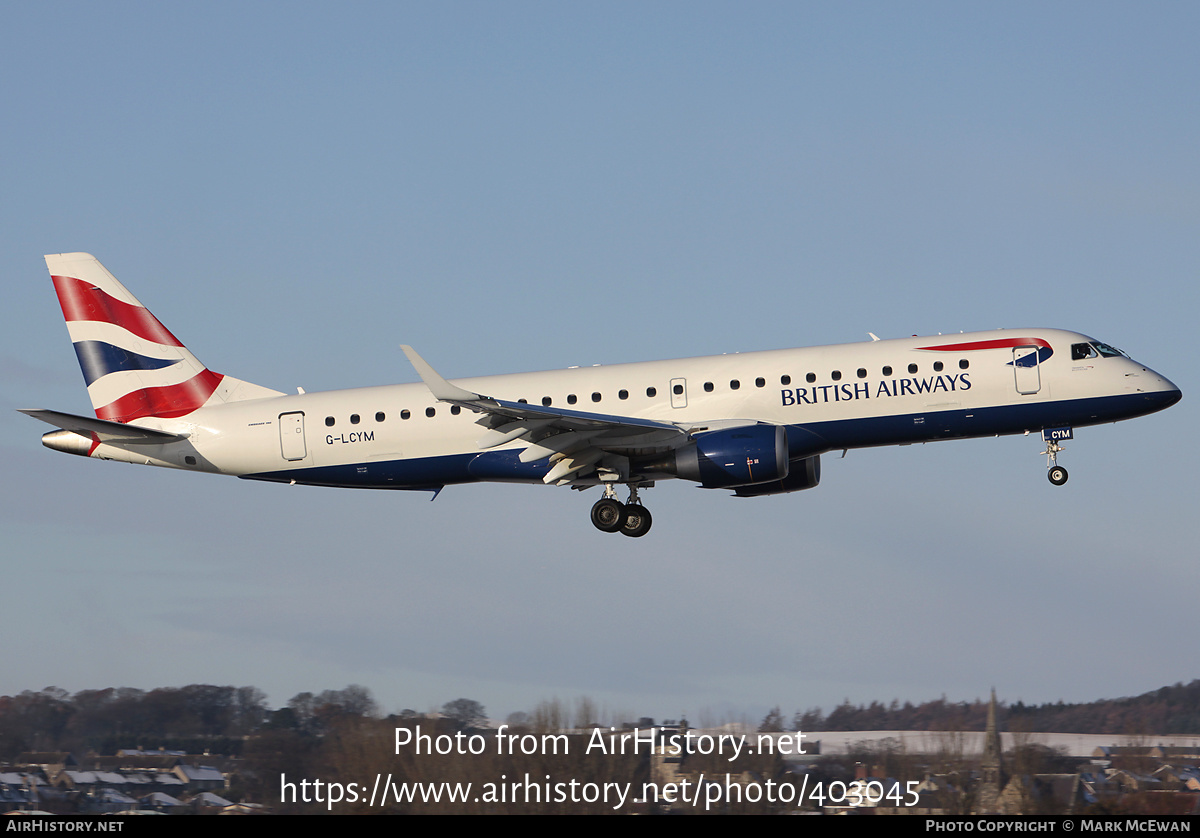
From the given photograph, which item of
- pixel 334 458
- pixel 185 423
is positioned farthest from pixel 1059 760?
pixel 185 423

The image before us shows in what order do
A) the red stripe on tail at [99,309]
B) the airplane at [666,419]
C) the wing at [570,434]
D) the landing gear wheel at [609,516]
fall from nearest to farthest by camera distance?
1. the wing at [570,434]
2. the airplane at [666,419]
3. the landing gear wheel at [609,516]
4. the red stripe on tail at [99,309]

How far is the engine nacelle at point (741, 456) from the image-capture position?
3662 cm

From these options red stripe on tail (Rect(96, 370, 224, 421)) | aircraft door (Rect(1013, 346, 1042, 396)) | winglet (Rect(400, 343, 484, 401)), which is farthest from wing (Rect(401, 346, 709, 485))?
red stripe on tail (Rect(96, 370, 224, 421))

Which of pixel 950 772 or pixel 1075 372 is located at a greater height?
pixel 1075 372

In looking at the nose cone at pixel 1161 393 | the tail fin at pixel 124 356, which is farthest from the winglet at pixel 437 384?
the nose cone at pixel 1161 393

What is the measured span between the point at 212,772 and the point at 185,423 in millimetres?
9953

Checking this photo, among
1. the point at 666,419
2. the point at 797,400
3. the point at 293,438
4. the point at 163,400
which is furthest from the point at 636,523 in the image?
the point at 163,400

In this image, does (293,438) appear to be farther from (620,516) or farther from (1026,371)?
(1026,371)

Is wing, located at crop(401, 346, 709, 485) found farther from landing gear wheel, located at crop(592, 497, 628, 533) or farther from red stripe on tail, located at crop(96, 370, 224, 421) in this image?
red stripe on tail, located at crop(96, 370, 224, 421)

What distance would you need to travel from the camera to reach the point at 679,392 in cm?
3838

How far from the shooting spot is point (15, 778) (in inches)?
1500

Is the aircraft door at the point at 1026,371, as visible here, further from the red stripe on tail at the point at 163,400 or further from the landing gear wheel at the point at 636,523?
the red stripe on tail at the point at 163,400

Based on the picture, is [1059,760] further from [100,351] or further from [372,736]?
[100,351]

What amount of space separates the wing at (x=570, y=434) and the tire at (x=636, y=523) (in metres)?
1.44
